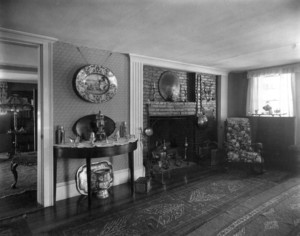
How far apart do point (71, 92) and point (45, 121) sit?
559 millimetres

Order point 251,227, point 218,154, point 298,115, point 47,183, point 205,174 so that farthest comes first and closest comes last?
1. point 218,154
2. point 298,115
3. point 205,174
4. point 47,183
5. point 251,227

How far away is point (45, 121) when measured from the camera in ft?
9.47

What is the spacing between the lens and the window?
15.6 feet

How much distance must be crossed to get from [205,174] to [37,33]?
3.64 m

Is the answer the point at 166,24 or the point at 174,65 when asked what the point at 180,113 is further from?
the point at 166,24

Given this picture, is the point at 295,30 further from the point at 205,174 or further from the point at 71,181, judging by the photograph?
the point at 71,181

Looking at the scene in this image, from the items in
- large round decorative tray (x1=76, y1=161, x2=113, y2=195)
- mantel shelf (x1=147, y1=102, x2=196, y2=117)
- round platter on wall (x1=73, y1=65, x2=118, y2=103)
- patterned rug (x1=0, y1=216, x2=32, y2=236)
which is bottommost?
patterned rug (x1=0, y1=216, x2=32, y2=236)

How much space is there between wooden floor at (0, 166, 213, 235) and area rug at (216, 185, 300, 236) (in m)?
1.27

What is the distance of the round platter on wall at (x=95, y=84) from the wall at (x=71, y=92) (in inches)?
3.3

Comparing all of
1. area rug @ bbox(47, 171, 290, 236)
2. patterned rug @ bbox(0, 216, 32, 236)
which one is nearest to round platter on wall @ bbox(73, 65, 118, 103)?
area rug @ bbox(47, 171, 290, 236)

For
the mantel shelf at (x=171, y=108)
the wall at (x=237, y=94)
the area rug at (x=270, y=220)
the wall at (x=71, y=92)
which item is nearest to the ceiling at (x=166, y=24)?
the wall at (x=71, y=92)

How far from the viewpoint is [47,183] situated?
9.55ft

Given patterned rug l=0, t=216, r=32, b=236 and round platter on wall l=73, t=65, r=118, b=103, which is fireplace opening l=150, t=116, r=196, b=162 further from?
patterned rug l=0, t=216, r=32, b=236

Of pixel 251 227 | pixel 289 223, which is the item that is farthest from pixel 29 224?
pixel 289 223
